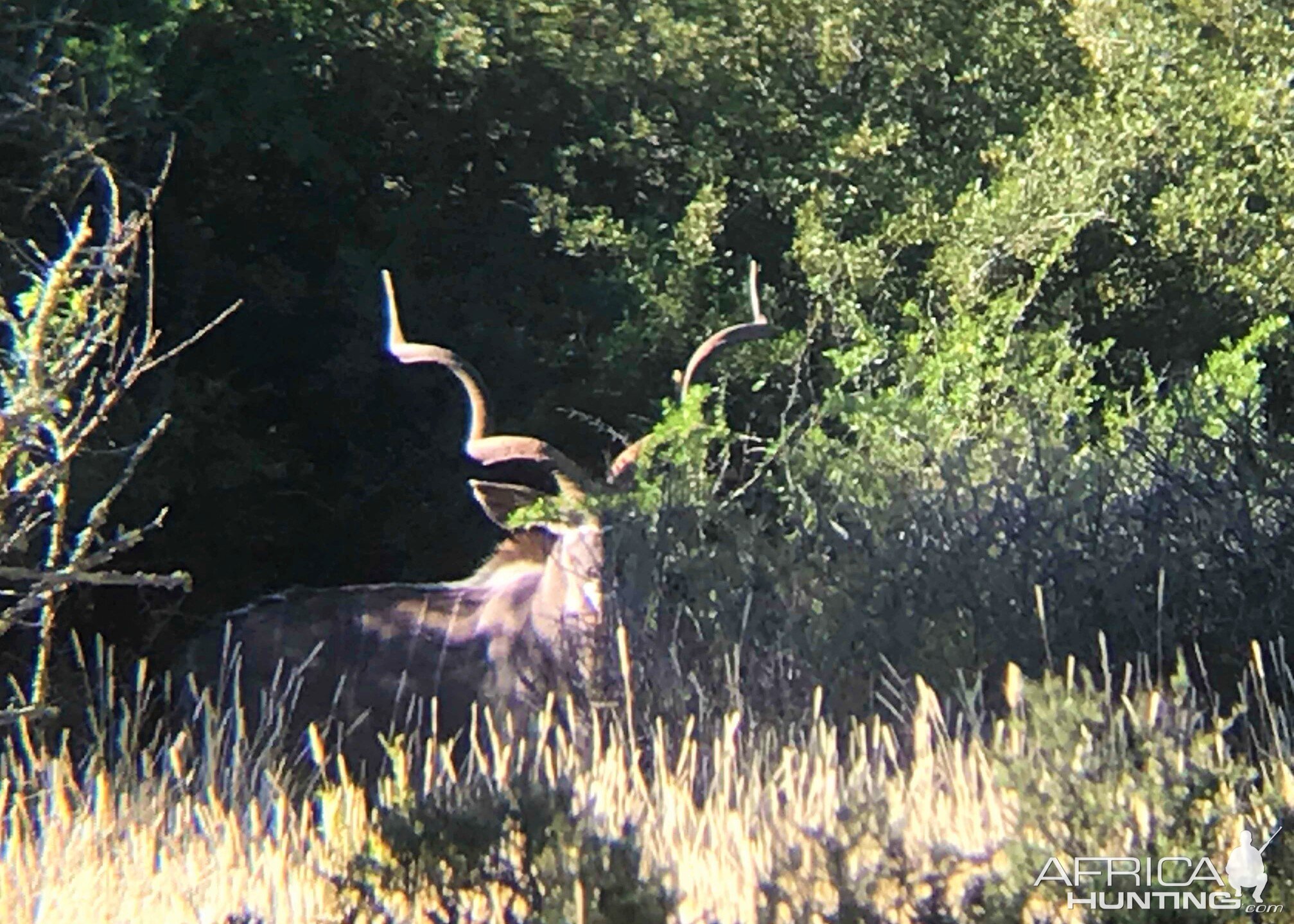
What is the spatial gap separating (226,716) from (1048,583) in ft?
9.61

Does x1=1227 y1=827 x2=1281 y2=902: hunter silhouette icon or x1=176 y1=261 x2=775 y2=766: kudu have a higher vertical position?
x1=176 y1=261 x2=775 y2=766: kudu

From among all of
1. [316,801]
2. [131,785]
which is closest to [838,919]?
[131,785]

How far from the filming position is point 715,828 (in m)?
5.12

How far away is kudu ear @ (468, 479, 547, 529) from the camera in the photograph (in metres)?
9.40

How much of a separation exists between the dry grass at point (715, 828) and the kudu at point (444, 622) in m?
2.19

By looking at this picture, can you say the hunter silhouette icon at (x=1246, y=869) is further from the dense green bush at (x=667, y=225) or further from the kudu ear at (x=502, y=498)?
the kudu ear at (x=502, y=498)

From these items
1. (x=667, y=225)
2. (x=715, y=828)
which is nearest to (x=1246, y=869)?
(x=715, y=828)

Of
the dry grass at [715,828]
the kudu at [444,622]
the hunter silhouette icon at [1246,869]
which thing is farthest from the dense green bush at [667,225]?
the hunter silhouette icon at [1246,869]

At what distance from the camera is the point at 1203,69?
11750mm

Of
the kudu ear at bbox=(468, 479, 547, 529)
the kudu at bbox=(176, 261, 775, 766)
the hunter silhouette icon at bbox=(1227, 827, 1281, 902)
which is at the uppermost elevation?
the kudu ear at bbox=(468, 479, 547, 529)

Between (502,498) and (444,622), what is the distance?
2.13 ft

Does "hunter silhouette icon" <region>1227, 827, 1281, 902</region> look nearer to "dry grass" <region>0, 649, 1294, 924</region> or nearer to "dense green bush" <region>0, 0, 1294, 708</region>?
"dry grass" <region>0, 649, 1294, 924</region>

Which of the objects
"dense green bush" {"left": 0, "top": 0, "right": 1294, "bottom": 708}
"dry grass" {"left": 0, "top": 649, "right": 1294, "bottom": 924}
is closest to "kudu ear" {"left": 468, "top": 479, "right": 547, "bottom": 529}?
"dense green bush" {"left": 0, "top": 0, "right": 1294, "bottom": 708}

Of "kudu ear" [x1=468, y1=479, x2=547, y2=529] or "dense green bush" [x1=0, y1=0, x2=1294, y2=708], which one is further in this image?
"dense green bush" [x1=0, y1=0, x2=1294, y2=708]
